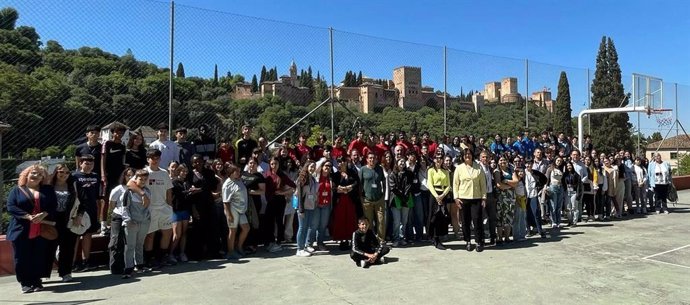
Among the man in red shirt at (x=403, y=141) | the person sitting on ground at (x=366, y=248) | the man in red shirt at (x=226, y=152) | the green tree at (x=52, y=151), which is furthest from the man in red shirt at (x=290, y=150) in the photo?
the green tree at (x=52, y=151)

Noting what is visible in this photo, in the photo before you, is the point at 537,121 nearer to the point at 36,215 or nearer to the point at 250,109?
the point at 250,109

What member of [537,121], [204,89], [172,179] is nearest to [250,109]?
[204,89]

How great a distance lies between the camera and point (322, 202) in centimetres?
748

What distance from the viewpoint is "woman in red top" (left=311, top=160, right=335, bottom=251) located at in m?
7.48

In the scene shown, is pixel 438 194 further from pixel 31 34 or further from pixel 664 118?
pixel 664 118

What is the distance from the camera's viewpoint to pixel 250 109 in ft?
33.5

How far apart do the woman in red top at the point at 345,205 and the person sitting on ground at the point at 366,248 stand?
878mm

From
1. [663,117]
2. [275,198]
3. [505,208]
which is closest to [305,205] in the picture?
[275,198]

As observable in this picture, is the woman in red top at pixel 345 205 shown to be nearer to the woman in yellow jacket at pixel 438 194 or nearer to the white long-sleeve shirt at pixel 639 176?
the woman in yellow jacket at pixel 438 194

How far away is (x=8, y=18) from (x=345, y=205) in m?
6.25

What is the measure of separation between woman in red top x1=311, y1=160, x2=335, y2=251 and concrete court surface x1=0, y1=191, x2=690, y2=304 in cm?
46

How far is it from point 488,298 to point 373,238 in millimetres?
2217

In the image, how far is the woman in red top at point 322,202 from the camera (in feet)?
24.5

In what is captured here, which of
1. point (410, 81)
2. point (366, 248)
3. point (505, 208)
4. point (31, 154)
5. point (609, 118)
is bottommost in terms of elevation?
point (366, 248)
